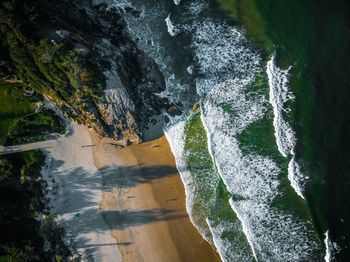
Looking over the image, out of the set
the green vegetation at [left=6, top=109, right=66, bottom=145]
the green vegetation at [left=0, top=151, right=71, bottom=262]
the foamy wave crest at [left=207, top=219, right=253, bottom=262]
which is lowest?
the foamy wave crest at [left=207, top=219, right=253, bottom=262]

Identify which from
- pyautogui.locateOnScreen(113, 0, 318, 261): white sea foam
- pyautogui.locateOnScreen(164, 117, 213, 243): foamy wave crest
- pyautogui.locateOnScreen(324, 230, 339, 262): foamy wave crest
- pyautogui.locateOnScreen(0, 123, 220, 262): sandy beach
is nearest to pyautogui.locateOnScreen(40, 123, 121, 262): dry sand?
pyautogui.locateOnScreen(0, 123, 220, 262): sandy beach

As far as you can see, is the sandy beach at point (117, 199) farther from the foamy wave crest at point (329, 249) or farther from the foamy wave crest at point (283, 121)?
the foamy wave crest at point (329, 249)

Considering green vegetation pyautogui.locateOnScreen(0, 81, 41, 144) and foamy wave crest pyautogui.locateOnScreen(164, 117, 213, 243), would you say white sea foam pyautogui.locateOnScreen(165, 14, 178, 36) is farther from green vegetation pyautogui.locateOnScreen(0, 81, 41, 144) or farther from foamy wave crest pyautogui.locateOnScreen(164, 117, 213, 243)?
green vegetation pyautogui.locateOnScreen(0, 81, 41, 144)

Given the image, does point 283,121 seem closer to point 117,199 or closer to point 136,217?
point 136,217

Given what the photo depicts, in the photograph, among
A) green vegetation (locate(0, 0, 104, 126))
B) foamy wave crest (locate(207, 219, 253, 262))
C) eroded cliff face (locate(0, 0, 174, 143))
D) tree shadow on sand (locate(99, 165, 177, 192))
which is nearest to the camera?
green vegetation (locate(0, 0, 104, 126))

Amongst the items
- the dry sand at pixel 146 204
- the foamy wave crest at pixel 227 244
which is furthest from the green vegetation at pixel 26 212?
the foamy wave crest at pixel 227 244

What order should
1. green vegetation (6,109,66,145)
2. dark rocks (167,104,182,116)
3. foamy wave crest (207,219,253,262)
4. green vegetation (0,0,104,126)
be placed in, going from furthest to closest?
dark rocks (167,104,182,116) < green vegetation (6,109,66,145) < foamy wave crest (207,219,253,262) < green vegetation (0,0,104,126)

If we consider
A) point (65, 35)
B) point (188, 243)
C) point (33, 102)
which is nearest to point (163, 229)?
point (188, 243)
